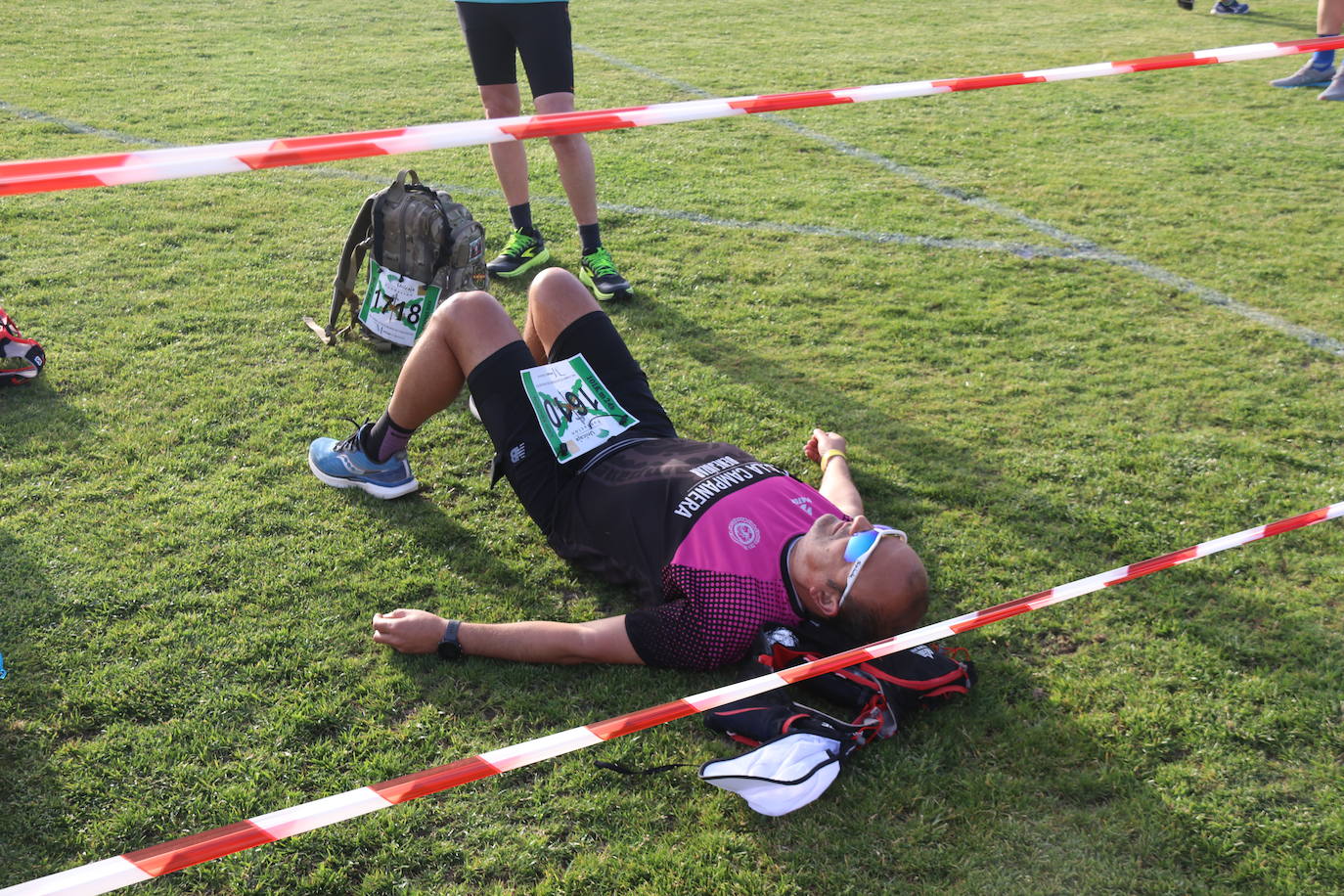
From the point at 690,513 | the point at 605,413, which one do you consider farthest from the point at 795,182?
the point at 690,513

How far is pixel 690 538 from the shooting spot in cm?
297

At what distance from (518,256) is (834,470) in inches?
106

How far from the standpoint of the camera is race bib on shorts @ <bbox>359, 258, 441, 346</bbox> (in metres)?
4.74

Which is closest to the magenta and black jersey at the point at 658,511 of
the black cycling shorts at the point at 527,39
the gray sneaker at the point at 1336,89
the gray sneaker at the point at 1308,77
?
the black cycling shorts at the point at 527,39

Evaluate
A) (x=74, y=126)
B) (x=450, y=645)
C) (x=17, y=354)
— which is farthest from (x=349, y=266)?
(x=74, y=126)

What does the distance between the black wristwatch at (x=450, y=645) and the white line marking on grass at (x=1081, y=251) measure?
4.20 metres

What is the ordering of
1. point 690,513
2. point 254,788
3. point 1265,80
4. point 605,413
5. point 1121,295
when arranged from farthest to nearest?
point 1265,80, point 1121,295, point 605,413, point 690,513, point 254,788

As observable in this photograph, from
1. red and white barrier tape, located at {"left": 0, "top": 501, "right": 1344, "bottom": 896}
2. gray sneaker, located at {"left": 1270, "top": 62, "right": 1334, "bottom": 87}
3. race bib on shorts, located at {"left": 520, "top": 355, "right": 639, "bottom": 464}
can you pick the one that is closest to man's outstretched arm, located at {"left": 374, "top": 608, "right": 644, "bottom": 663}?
red and white barrier tape, located at {"left": 0, "top": 501, "right": 1344, "bottom": 896}

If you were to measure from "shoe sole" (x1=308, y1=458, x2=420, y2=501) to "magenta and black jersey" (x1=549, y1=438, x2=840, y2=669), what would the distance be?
72 cm

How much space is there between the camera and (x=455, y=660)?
9.98 feet

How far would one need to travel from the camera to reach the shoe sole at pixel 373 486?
377cm

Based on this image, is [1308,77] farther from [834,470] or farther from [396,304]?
[396,304]

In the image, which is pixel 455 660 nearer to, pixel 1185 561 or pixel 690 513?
pixel 690 513

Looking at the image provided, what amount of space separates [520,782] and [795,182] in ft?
18.0
